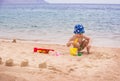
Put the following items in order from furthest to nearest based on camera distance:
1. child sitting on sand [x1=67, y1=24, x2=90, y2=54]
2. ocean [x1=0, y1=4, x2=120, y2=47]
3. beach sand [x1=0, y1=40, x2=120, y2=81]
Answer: ocean [x1=0, y1=4, x2=120, y2=47]
child sitting on sand [x1=67, y1=24, x2=90, y2=54]
beach sand [x1=0, y1=40, x2=120, y2=81]

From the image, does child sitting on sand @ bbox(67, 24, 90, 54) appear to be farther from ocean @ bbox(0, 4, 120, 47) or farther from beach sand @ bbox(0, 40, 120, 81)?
ocean @ bbox(0, 4, 120, 47)

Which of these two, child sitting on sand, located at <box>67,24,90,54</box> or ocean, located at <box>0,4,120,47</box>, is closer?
child sitting on sand, located at <box>67,24,90,54</box>

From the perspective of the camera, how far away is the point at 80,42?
7.91 metres

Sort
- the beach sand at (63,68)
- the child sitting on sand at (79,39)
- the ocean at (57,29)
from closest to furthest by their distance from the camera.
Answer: the beach sand at (63,68) < the child sitting on sand at (79,39) < the ocean at (57,29)

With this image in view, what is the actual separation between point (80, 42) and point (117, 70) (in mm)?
1916

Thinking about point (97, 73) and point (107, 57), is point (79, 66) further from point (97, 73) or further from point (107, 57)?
point (107, 57)

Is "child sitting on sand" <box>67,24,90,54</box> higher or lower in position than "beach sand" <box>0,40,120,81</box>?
higher

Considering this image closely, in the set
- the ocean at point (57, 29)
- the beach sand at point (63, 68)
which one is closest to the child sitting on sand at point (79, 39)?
the beach sand at point (63, 68)

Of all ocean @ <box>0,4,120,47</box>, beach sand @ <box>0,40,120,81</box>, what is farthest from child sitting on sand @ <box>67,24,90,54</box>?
ocean @ <box>0,4,120,47</box>

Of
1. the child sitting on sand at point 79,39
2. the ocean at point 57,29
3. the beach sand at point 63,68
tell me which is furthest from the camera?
the ocean at point 57,29

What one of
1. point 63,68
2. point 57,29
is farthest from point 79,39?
point 57,29

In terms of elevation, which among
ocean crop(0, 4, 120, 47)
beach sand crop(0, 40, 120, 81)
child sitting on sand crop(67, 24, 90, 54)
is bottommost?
ocean crop(0, 4, 120, 47)

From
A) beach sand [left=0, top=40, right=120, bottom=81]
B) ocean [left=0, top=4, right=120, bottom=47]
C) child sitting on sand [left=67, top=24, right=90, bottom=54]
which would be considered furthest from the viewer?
ocean [left=0, top=4, right=120, bottom=47]

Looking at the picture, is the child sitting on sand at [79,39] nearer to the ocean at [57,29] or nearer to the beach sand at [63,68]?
the beach sand at [63,68]
